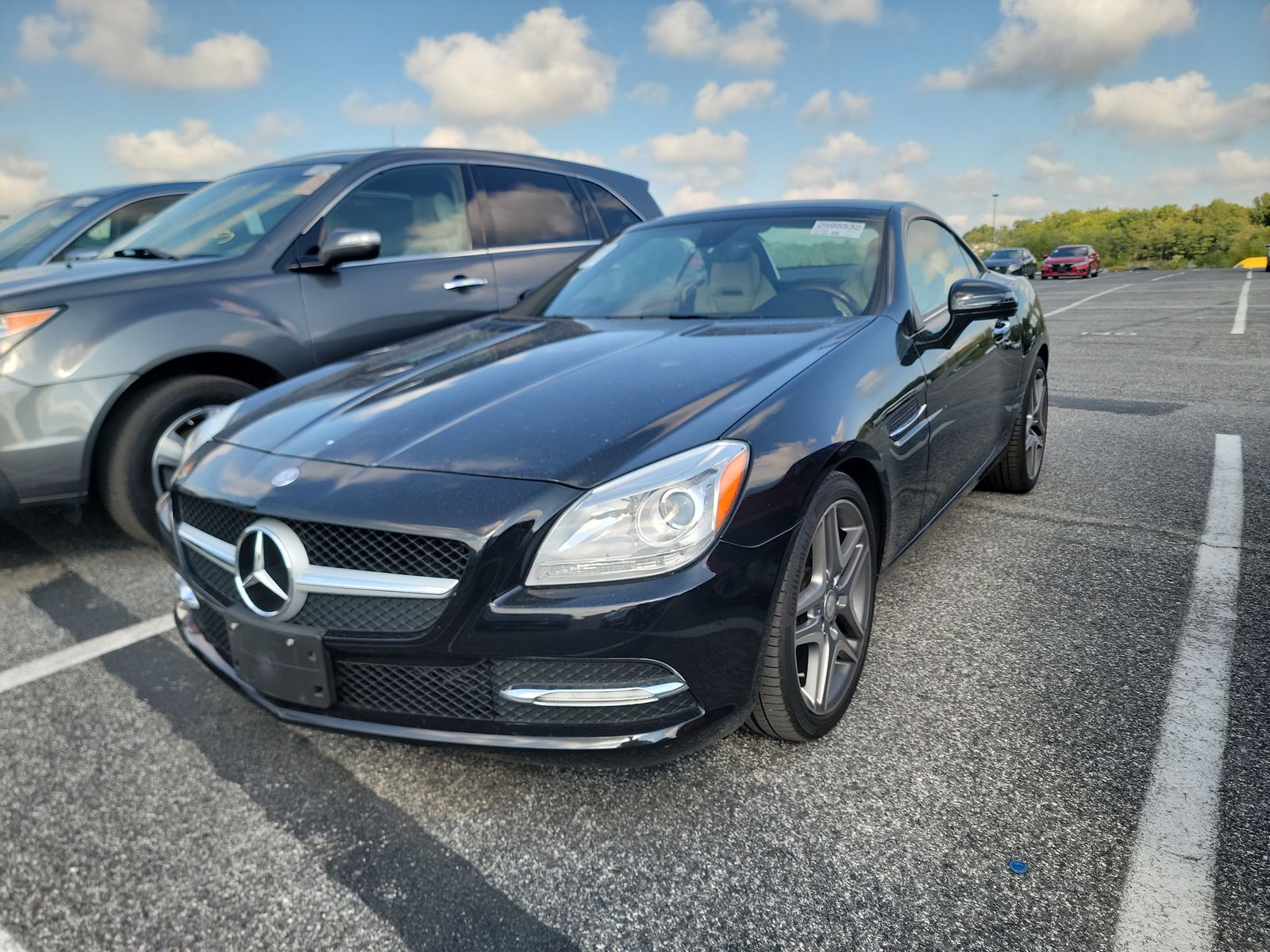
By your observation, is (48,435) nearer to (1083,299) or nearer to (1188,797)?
(1188,797)

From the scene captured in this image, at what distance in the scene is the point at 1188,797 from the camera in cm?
210

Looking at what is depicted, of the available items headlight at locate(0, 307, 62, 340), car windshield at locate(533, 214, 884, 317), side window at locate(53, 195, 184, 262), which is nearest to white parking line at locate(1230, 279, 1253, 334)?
car windshield at locate(533, 214, 884, 317)

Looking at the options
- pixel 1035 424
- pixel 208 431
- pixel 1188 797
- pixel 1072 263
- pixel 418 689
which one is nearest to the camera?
pixel 418 689

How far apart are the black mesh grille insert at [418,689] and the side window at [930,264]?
6.60 feet

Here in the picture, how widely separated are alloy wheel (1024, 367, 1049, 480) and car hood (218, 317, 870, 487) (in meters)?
2.06

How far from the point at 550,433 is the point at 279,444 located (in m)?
0.72

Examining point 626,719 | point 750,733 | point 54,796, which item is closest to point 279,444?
point 54,796

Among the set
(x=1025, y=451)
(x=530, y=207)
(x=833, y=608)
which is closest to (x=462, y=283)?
(x=530, y=207)

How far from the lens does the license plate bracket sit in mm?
1965

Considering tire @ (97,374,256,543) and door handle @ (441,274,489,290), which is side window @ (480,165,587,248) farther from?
tire @ (97,374,256,543)

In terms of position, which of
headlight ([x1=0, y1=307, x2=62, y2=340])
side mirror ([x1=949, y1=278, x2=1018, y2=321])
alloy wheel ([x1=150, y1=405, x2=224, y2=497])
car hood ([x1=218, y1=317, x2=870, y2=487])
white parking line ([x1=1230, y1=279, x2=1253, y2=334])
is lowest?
white parking line ([x1=1230, y1=279, x2=1253, y2=334])

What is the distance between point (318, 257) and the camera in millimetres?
4203

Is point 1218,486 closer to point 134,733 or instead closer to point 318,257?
point 318,257

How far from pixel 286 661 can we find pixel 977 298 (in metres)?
2.45
